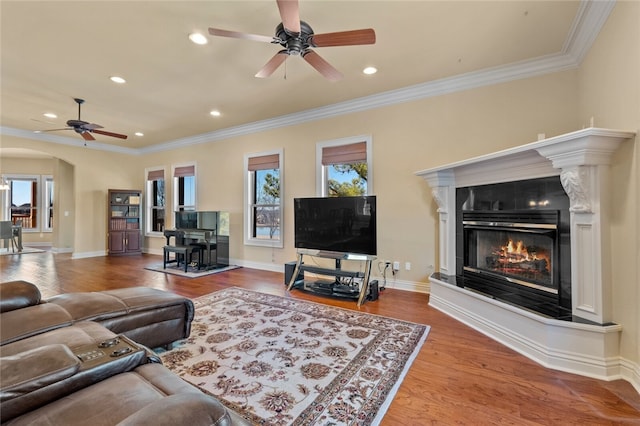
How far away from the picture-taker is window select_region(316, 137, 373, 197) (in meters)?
4.70

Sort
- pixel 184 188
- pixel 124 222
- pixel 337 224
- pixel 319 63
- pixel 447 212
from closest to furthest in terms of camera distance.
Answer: pixel 319 63, pixel 447 212, pixel 337 224, pixel 184 188, pixel 124 222

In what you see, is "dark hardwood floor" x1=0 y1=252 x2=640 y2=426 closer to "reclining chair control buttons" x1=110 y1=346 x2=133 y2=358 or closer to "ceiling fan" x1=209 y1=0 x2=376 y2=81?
"reclining chair control buttons" x1=110 y1=346 x2=133 y2=358

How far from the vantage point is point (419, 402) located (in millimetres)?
1843

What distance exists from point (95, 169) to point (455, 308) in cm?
927

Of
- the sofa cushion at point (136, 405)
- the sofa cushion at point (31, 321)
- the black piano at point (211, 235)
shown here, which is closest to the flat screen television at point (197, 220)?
the black piano at point (211, 235)

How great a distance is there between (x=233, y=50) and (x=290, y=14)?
4.50 feet

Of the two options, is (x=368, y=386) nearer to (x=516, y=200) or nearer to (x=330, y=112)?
(x=516, y=200)

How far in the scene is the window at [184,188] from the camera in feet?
23.6

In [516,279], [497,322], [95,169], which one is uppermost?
Answer: [95,169]

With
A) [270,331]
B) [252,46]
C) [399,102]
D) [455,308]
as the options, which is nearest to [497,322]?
[455,308]

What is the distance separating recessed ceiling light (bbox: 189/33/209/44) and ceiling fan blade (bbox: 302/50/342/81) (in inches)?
45.6

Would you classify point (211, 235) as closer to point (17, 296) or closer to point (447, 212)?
point (17, 296)

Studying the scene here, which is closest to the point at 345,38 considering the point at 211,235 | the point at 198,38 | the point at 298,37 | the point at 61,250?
the point at 298,37

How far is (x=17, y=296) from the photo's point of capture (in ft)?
6.55
